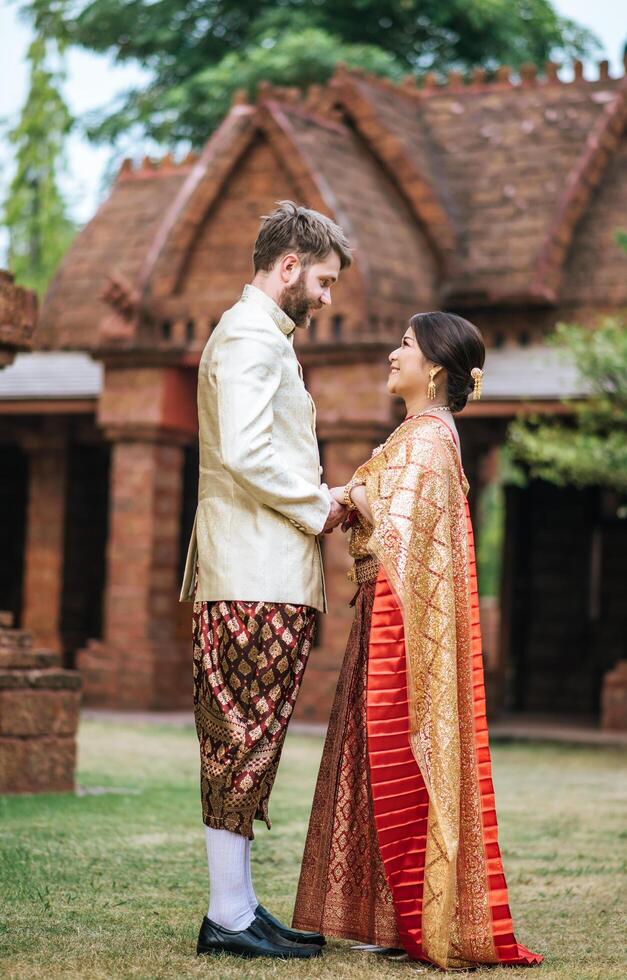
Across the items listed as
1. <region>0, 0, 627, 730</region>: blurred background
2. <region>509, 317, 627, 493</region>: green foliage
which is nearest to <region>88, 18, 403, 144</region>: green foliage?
<region>0, 0, 627, 730</region>: blurred background

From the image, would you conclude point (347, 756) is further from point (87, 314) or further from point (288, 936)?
point (87, 314)

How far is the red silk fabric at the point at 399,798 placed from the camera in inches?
170

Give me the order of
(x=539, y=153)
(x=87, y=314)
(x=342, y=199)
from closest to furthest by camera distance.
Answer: (x=342, y=199) → (x=539, y=153) → (x=87, y=314)

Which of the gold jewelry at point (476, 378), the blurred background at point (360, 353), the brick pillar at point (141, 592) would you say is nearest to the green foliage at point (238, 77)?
the blurred background at point (360, 353)

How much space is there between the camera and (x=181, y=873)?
585 centimetres

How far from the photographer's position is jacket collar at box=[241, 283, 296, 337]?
14.8 feet

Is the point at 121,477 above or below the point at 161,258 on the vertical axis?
below

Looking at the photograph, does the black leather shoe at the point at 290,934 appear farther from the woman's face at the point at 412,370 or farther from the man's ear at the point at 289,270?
the man's ear at the point at 289,270

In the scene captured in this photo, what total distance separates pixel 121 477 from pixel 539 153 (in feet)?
16.1

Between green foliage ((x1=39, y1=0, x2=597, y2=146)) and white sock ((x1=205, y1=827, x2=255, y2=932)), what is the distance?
1772cm

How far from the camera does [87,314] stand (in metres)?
16.0

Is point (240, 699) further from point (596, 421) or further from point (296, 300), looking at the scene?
point (596, 421)

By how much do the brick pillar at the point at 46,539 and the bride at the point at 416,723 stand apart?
11346 millimetres

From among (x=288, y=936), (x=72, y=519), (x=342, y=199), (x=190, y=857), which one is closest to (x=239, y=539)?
(x=288, y=936)
